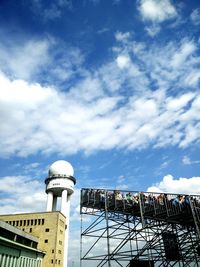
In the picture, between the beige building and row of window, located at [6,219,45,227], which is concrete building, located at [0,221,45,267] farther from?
row of window, located at [6,219,45,227]

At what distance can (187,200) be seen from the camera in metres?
24.9

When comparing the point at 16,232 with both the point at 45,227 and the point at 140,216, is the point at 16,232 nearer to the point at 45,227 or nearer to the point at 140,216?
the point at 45,227

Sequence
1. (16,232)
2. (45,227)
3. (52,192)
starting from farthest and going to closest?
(52,192)
(45,227)
(16,232)

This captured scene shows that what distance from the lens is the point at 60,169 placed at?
4278cm

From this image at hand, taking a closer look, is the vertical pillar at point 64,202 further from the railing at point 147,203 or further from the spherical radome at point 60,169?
the railing at point 147,203

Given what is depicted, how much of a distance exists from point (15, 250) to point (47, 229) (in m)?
15.8

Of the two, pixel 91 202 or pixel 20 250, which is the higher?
pixel 91 202

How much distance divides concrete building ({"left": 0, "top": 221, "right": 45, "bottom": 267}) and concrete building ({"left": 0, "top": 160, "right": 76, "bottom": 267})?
14.6 ft

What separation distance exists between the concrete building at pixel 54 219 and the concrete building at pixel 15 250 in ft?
14.6

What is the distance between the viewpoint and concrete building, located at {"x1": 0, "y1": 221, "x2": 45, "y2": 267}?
861 inches

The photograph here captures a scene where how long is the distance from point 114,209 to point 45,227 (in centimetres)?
1812

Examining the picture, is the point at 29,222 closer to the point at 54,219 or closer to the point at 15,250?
the point at 54,219

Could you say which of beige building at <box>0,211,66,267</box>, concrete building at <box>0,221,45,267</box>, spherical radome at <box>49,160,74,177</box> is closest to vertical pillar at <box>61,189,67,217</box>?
beige building at <box>0,211,66,267</box>

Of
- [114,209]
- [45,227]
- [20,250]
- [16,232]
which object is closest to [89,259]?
[114,209]
